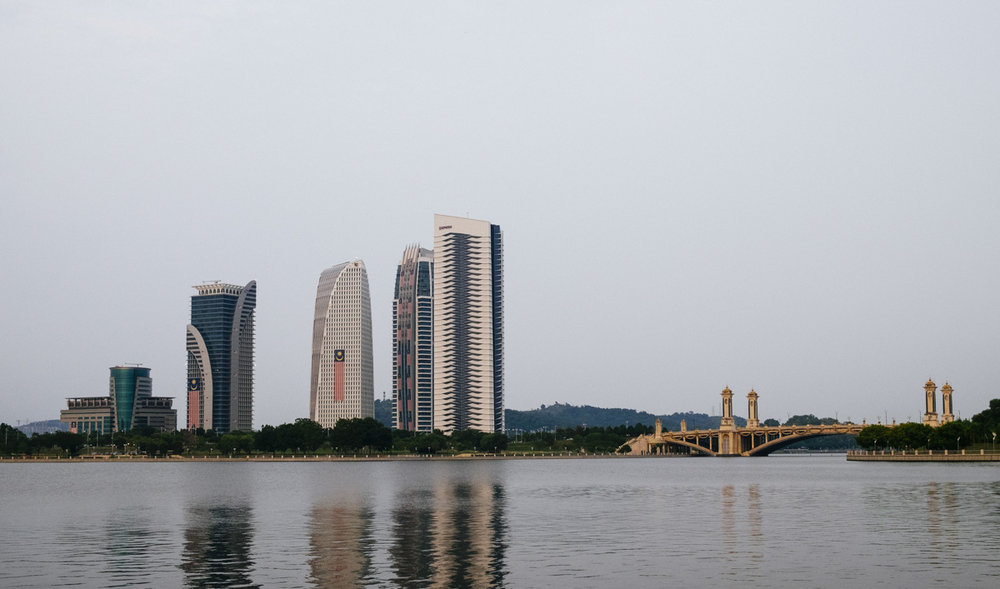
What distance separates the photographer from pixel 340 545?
6031cm

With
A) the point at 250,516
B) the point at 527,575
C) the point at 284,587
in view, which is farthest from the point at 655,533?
the point at 250,516

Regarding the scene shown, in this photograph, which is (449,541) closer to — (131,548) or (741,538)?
(741,538)

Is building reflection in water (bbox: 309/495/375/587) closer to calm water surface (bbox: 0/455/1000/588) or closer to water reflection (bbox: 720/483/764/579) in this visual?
calm water surface (bbox: 0/455/1000/588)

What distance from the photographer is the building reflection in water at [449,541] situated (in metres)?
46.6

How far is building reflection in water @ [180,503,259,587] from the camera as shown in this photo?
47.1 m

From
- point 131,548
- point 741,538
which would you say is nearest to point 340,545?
point 131,548

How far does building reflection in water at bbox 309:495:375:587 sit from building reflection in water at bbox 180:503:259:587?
3.30 m

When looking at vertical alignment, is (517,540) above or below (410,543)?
below

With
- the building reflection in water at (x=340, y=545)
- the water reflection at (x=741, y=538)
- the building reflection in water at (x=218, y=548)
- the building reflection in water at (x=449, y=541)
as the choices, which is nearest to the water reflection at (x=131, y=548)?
the building reflection in water at (x=218, y=548)

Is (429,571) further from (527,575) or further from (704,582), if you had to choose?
(704,582)

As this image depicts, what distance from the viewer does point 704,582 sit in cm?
4459

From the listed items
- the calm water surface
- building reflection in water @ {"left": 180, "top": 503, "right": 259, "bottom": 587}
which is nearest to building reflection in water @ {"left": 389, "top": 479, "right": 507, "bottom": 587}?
the calm water surface

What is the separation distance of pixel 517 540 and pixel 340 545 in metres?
10.1

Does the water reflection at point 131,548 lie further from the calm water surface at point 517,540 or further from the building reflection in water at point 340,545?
the building reflection in water at point 340,545
